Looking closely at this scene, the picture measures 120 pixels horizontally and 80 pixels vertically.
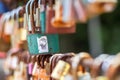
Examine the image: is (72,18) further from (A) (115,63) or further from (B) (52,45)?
(A) (115,63)

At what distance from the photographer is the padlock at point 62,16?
917mm

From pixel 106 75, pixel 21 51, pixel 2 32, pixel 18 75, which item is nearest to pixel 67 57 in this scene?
pixel 106 75

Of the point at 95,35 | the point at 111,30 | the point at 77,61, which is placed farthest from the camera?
the point at 95,35

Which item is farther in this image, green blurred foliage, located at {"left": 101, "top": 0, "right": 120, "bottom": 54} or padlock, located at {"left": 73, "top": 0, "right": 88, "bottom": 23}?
green blurred foliage, located at {"left": 101, "top": 0, "right": 120, "bottom": 54}

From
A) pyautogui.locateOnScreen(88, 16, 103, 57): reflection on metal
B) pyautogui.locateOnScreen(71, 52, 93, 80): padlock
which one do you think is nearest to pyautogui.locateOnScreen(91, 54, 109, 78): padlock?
pyautogui.locateOnScreen(71, 52, 93, 80): padlock

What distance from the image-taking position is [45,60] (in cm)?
102

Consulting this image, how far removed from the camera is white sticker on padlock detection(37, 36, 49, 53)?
0.99 m

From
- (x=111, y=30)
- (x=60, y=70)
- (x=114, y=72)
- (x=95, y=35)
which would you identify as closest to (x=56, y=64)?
(x=60, y=70)

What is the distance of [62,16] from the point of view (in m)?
0.99

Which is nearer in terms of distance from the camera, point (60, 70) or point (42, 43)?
point (60, 70)

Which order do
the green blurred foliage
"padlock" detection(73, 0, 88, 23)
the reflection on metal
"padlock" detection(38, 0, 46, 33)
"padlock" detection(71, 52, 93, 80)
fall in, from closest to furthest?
1. "padlock" detection(71, 52, 93, 80)
2. "padlock" detection(73, 0, 88, 23)
3. "padlock" detection(38, 0, 46, 33)
4. the green blurred foliage
5. the reflection on metal

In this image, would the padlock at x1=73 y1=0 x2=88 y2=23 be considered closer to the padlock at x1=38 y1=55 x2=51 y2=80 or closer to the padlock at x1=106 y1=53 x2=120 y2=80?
the padlock at x1=38 y1=55 x2=51 y2=80

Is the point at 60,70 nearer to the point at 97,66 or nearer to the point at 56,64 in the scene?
the point at 56,64

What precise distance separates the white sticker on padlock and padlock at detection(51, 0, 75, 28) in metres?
0.04
